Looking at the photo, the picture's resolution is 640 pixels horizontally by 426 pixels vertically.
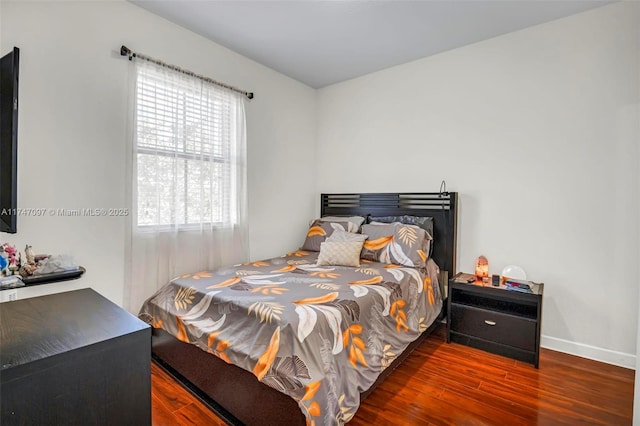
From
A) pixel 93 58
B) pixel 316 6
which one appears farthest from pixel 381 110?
pixel 93 58

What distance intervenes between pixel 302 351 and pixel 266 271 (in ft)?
4.05

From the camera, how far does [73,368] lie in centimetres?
76

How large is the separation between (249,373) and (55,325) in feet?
2.98

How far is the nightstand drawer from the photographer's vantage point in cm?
234

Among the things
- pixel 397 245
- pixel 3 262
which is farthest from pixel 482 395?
pixel 3 262

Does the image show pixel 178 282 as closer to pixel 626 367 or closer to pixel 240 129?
pixel 240 129

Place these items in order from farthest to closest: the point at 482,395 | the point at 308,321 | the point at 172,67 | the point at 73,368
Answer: the point at 172,67, the point at 482,395, the point at 308,321, the point at 73,368

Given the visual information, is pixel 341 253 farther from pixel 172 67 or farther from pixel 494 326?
pixel 172 67

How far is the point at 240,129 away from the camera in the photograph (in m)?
3.06

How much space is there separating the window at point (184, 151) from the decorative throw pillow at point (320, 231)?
900 mm

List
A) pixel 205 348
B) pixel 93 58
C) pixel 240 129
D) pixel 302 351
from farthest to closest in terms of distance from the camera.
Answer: pixel 240 129
pixel 93 58
pixel 205 348
pixel 302 351

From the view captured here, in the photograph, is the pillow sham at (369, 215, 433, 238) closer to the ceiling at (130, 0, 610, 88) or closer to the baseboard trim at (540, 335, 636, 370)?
the baseboard trim at (540, 335, 636, 370)

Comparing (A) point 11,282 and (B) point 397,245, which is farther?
(B) point 397,245

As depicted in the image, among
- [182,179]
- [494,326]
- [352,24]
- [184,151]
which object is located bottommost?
[494,326]
